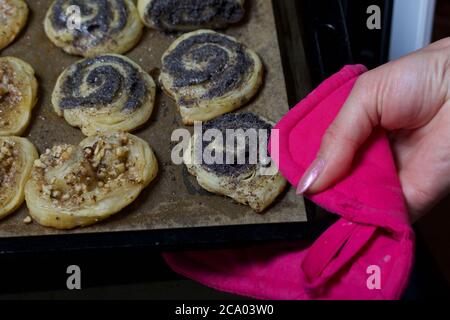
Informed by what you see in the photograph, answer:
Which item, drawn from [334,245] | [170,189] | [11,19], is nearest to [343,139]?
[334,245]

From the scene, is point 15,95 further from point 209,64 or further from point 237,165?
point 237,165

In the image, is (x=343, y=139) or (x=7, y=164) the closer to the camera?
(x=343, y=139)

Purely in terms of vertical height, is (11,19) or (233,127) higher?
(11,19)

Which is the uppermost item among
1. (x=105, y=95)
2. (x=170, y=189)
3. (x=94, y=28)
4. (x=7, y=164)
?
(x=94, y=28)

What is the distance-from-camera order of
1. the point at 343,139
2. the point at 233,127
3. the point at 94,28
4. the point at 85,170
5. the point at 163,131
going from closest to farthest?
the point at 343,139 → the point at 85,170 → the point at 233,127 → the point at 163,131 → the point at 94,28

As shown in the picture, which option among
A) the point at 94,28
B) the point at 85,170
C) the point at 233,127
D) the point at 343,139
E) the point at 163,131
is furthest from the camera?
the point at 94,28

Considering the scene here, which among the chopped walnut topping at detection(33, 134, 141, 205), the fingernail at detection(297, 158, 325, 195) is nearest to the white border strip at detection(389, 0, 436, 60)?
the fingernail at detection(297, 158, 325, 195)

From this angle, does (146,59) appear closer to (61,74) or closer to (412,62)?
(61,74)

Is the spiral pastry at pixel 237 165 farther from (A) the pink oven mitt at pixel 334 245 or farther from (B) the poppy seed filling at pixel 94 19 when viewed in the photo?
(B) the poppy seed filling at pixel 94 19
